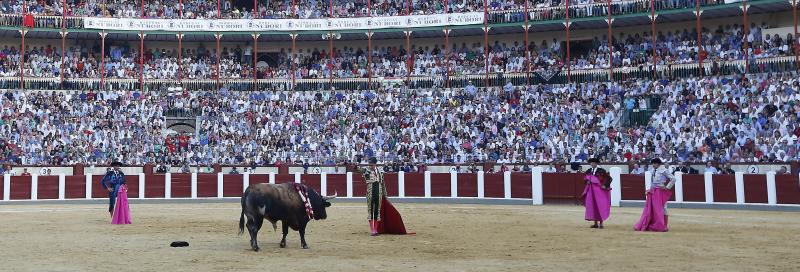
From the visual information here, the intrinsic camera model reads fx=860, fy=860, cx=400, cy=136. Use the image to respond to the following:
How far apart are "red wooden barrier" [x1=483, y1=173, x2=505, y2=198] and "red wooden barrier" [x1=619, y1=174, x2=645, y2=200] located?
10.9ft

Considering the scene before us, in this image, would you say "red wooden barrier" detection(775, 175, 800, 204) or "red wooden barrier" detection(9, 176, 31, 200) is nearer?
"red wooden barrier" detection(775, 175, 800, 204)

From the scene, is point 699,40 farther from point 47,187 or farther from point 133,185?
point 47,187

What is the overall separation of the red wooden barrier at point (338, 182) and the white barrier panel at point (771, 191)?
1132 cm

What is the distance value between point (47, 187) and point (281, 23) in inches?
543

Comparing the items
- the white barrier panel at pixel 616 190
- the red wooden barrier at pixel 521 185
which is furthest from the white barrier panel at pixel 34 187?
the white barrier panel at pixel 616 190

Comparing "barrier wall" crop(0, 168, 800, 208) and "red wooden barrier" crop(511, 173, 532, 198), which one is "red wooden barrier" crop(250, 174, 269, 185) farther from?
"red wooden barrier" crop(511, 173, 532, 198)

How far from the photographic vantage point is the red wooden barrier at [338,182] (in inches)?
971

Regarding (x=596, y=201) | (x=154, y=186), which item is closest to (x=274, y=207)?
(x=596, y=201)

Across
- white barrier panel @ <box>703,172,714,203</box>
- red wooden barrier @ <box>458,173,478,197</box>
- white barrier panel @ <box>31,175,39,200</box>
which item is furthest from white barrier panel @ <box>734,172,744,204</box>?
white barrier panel @ <box>31,175,39,200</box>

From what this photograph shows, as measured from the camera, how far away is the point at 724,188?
19.1 metres

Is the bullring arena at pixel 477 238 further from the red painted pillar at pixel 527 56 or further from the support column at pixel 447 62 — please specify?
→ the support column at pixel 447 62

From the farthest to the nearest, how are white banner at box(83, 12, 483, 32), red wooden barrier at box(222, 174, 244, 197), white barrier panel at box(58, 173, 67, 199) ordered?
white banner at box(83, 12, 483, 32) < red wooden barrier at box(222, 174, 244, 197) < white barrier panel at box(58, 173, 67, 199)

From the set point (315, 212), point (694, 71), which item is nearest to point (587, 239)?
point (315, 212)

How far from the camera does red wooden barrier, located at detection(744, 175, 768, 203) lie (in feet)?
60.8
